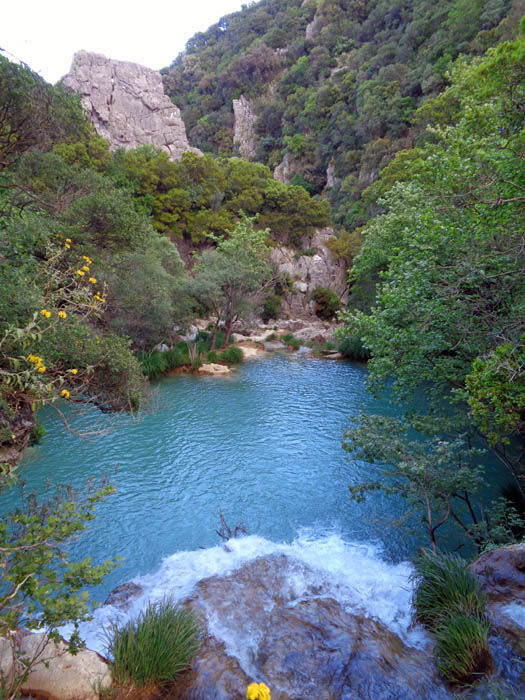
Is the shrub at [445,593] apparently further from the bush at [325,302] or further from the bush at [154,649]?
the bush at [325,302]

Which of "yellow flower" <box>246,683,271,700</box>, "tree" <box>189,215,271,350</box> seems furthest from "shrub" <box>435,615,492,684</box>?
"tree" <box>189,215,271,350</box>

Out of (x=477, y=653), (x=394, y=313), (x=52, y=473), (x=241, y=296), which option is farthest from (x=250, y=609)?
(x=241, y=296)

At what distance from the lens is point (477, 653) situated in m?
3.73

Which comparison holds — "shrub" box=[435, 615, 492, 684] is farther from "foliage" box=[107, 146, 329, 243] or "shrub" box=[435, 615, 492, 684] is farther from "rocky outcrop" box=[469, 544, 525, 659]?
"foliage" box=[107, 146, 329, 243]

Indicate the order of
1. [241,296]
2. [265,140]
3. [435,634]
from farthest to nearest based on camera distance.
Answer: [265,140] → [241,296] → [435,634]

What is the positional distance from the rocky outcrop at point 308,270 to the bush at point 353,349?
1092cm

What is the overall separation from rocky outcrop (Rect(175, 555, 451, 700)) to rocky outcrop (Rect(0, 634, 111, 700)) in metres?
0.84

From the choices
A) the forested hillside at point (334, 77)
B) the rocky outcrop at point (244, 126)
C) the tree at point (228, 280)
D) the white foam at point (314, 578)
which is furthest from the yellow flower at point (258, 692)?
the rocky outcrop at point (244, 126)

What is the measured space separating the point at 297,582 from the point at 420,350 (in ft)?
14.5

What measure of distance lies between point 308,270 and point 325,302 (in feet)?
12.0

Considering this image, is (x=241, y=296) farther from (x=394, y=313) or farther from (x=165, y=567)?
(x=165, y=567)

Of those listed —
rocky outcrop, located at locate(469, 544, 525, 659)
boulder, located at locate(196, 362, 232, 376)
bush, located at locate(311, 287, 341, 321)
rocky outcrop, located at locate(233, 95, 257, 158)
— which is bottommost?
boulder, located at locate(196, 362, 232, 376)

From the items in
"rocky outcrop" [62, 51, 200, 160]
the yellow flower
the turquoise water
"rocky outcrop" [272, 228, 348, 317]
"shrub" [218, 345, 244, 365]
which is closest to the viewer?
the yellow flower

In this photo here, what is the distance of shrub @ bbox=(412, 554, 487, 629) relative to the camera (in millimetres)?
4164
